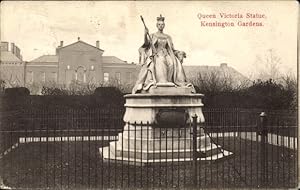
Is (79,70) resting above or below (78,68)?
below

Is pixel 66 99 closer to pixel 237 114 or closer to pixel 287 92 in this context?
pixel 237 114

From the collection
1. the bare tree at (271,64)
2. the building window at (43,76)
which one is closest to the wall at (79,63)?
the building window at (43,76)

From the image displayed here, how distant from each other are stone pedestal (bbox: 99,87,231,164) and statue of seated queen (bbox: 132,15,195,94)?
33 cm

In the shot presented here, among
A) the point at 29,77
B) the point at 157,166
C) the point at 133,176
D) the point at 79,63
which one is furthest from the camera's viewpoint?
the point at 79,63

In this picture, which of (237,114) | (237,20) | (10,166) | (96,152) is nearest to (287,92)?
(237,114)

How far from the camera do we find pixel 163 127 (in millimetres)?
9227

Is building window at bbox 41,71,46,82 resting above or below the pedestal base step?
above

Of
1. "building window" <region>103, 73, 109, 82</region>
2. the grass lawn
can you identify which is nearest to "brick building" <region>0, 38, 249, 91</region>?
"building window" <region>103, 73, 109, 82</region>

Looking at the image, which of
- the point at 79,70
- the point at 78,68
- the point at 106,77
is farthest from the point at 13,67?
the point at 106,77

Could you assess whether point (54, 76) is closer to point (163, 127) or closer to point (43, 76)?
point (43, 76)

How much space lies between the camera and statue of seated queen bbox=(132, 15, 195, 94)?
32.7 feet

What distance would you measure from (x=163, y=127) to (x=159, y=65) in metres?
2.00

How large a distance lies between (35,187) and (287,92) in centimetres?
1537

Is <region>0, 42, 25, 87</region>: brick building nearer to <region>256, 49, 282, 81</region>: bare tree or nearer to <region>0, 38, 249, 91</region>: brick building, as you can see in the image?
<region>0, 38, 249, 91</region>: brick building
